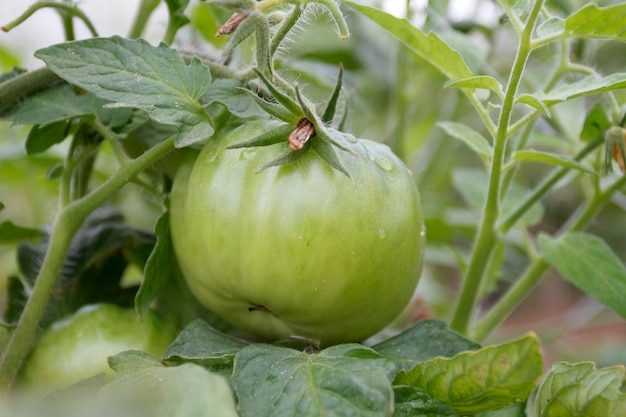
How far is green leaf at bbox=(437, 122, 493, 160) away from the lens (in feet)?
2.03

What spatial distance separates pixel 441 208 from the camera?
109 cm

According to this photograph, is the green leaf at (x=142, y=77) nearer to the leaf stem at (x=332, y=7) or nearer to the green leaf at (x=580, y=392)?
the leaf stem at (x=332, y=7)

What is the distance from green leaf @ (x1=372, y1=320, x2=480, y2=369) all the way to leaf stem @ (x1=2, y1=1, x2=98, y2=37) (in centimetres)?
38

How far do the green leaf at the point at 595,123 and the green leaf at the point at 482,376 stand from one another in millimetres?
292

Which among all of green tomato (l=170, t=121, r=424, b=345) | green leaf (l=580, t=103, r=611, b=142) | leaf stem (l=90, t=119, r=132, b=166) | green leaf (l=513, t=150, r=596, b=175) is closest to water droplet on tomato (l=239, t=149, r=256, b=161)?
green tomato (l=170, t=121, r=424, b=345)

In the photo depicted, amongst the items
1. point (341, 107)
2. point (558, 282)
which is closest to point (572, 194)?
point (558, 282)

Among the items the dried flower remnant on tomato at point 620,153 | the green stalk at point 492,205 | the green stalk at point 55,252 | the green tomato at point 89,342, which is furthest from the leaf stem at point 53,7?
the dried flower remnant on tomato at point 620,153

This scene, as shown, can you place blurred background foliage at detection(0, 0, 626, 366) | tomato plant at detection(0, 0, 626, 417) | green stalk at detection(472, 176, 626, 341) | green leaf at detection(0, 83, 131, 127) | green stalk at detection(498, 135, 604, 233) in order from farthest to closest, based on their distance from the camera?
blurred background foliage at detection(0, 0, 626, 366), green stalk at detection(472, 176, 626, 341), green stalk at detection(498, 135, 604, 233), green leaf at detection(0, 83, 131, 127), tomato plant at detection(0, 0, 626, 417)

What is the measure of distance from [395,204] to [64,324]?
311 millimetres

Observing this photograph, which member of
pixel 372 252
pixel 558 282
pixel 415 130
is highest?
pixel 372 252

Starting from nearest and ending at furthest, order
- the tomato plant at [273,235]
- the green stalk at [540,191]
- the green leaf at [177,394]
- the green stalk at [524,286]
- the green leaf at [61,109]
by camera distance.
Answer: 1. the green leaf at [177,394]
2. the tomato plant at [273,235]
3. the green leaf at [61,109]
4. the green stalk at [540,191]
5. the green stalk at [524,286]

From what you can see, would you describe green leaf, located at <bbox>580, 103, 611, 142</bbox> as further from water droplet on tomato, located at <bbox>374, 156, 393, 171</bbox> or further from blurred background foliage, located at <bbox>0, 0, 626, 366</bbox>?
water droplet on tomato, located at <bbox>374, 156, 393, 171</bbox>

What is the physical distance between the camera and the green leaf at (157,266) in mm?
556

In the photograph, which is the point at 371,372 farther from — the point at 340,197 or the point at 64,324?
the point at 64,324
